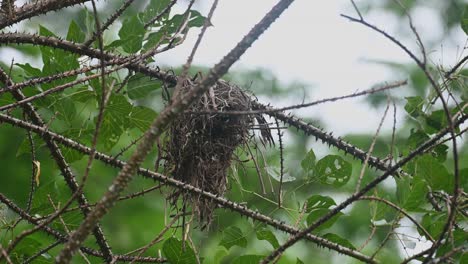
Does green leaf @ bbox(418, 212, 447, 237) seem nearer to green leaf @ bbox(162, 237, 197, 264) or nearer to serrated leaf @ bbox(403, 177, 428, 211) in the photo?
serrated leaf @ bbox(403, 177, 428, 211)

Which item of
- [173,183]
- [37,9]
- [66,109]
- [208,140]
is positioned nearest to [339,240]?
[173,183]

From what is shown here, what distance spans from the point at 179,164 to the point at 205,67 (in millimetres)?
3832

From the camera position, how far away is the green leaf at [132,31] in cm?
188

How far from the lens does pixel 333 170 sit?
6.88ft

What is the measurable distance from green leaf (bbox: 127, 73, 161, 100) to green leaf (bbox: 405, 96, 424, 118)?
74 centimetres

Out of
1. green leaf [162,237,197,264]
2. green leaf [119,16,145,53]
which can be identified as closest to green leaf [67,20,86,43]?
green leaf [119,16,145,53]

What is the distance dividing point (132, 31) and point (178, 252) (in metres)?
0.59

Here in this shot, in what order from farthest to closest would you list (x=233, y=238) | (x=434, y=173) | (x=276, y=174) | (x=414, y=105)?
(x=276, y=174)
(x=414, y=105)
(x=233, y=238)
(x=434, y=173)

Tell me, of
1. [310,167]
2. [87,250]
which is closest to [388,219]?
[310,167]

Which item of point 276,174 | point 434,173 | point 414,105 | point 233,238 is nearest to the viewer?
point 434,173

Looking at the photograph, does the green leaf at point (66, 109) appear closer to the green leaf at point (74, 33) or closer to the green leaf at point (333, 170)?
the green leaf at point (74, 33)

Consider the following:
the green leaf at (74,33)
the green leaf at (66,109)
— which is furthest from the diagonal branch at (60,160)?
the green leaf at (74,33)

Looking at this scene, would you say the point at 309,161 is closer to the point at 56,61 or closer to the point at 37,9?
the point at 56,61

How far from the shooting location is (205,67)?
19.5ft
